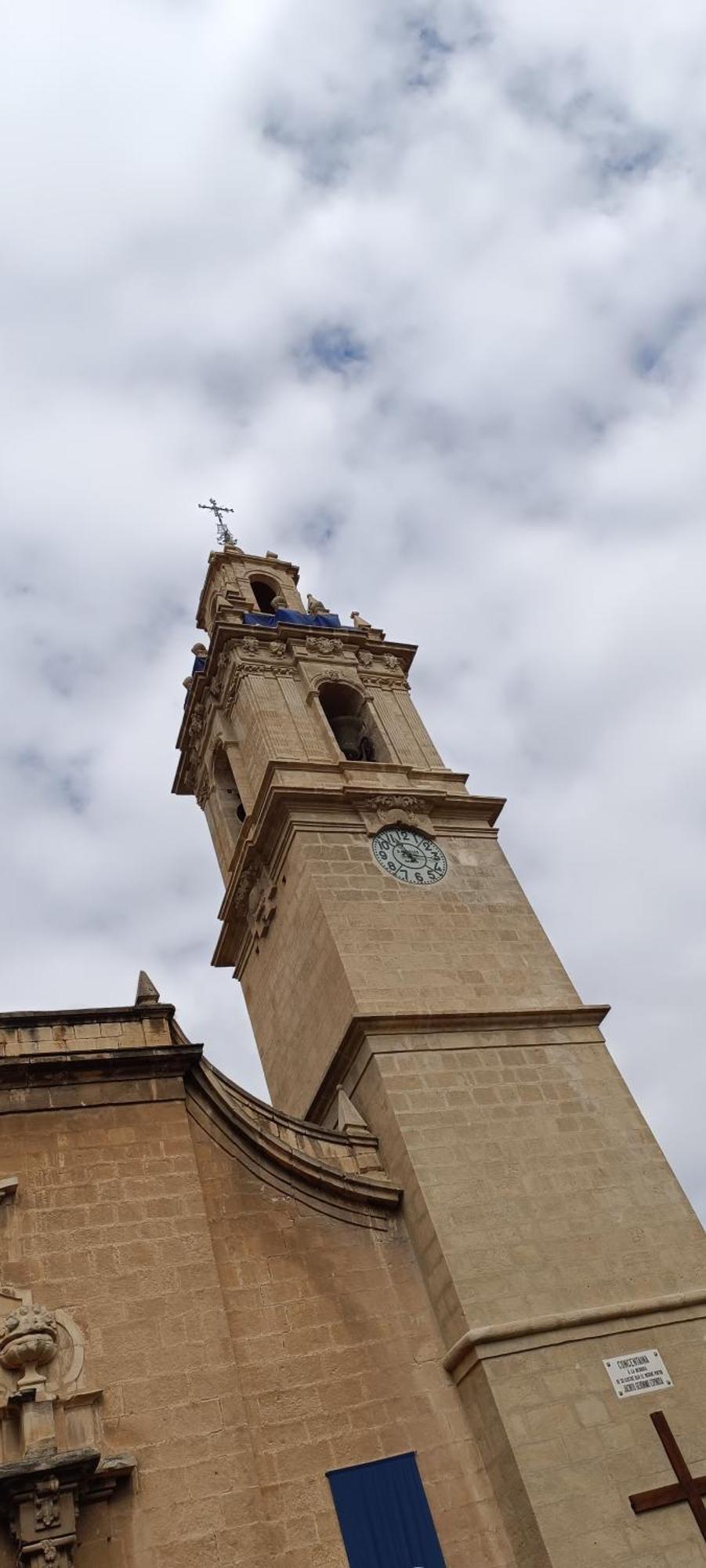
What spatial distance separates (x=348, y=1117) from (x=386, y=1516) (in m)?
4.06

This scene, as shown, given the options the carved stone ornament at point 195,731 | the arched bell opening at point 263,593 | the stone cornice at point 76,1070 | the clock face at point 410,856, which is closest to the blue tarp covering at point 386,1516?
the stone cornice at point 76,1070

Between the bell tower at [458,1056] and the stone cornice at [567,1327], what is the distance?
0.02m

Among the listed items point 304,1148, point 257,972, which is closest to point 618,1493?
point 304,1148

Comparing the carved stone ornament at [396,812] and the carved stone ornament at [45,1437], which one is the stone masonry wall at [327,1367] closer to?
the carved stone ornament at [45,1437]

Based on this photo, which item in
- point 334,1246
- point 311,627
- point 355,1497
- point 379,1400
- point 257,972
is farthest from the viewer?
point 311,627

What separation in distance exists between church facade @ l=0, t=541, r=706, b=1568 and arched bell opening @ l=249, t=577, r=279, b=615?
30.7ft

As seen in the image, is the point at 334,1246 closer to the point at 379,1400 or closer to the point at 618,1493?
the point at 379,1400

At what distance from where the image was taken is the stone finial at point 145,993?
12.4 meters

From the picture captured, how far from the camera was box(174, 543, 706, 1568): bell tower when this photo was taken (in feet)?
35.3

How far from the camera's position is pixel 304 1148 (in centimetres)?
1277

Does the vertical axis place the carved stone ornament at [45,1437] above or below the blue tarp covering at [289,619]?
below

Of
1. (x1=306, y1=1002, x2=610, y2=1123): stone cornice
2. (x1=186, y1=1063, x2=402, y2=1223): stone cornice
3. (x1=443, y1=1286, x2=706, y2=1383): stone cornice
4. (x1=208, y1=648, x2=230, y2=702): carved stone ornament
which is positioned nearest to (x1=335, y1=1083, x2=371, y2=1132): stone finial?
(x1=306, y1=1002, x2=610, y2=1123): stone cornice

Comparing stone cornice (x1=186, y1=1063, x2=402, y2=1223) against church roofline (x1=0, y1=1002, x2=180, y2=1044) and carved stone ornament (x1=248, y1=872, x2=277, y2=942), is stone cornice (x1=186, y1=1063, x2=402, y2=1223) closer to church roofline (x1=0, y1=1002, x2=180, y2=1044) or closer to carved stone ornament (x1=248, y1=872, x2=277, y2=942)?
church roofline (x1=0, y1=1002, x2=180, y2=1044)

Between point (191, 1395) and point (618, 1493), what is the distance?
4.04m
